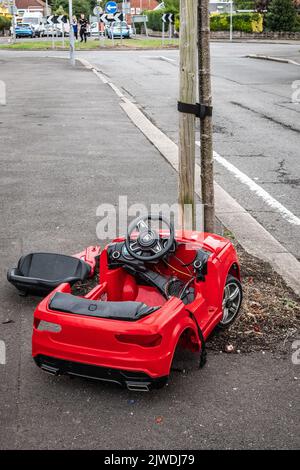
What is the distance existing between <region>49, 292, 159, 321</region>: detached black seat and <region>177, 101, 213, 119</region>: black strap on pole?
169cm

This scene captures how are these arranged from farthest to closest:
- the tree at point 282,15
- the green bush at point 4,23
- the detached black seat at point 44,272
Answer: the green bush at point 4,23 < the tree at point 282,15 < the detached black seat at point 44,272

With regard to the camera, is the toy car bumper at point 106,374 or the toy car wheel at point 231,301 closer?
the toy car bumper at point 106,374

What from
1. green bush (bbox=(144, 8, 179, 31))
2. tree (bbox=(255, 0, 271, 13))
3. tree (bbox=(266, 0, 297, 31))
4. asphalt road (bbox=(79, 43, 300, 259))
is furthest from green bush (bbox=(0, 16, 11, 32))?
asphalt road (bbox=(79, 43, 300, 259))

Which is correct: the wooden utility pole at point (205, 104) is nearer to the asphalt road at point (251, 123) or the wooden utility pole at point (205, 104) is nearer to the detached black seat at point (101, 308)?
the asphalt road at point (251, 123)

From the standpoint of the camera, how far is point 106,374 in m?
3.68

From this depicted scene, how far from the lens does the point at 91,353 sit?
12.1 ft

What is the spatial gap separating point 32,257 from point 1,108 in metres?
10.9

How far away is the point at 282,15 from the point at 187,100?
2086 inches

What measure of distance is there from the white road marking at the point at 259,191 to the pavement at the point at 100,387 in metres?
0.99

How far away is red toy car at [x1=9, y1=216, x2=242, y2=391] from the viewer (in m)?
3.63

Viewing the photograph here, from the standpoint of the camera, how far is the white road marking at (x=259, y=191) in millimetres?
7377

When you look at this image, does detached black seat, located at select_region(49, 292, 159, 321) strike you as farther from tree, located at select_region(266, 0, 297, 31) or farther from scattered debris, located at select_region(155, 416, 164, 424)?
tree, located at select_region(266, 0, 297, 31)

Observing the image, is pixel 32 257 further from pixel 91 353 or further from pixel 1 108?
pixel 1 108

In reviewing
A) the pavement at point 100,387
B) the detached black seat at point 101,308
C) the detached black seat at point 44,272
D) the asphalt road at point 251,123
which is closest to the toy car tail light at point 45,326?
the detached black seat at point 101,308
